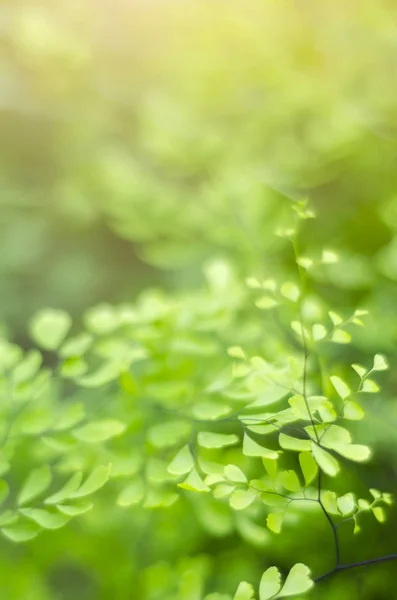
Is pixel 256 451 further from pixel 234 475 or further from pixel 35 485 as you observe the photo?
pixel 35 485

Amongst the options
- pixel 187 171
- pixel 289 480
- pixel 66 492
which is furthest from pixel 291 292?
pixel 187 171

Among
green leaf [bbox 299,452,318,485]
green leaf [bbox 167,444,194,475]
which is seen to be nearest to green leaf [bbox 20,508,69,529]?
green leaf [bbox 167,444,194,475]

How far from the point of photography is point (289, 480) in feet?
1.54

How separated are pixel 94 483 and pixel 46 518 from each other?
5 centimetres

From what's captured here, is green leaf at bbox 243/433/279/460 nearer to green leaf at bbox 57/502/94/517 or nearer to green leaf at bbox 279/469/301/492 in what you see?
green leaf at bbox 279/469/301/492

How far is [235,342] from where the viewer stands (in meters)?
0.71

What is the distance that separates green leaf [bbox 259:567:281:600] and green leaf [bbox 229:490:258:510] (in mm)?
61

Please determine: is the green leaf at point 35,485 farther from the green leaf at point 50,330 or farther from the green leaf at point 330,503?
the green leaf at point 330,503

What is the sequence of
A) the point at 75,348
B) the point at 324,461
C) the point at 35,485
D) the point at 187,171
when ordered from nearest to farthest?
the point at 324,461 → the point at 35,485 → the point at 75,348 → the point at 187,171

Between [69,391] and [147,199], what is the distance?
0.48 metres

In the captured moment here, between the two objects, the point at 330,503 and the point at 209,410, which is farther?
the point at 209,410

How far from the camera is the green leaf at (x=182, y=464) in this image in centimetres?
47

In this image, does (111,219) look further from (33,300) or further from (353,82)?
(353,82)

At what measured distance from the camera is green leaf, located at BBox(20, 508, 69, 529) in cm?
48
